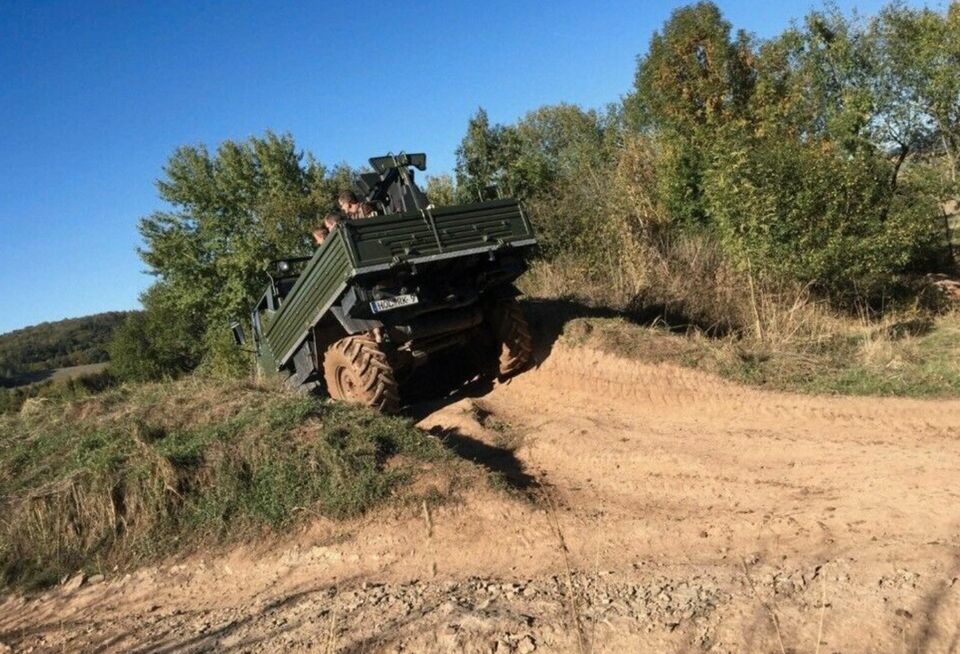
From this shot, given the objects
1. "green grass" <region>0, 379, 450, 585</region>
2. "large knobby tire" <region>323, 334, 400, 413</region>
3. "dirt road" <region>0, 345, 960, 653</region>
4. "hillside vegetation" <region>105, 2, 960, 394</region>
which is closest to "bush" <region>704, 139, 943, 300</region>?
"hillside vegetation" <region>105, 2, 960, 394</region>

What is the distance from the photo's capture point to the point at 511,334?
386 inches

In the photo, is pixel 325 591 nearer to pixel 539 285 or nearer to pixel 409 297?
pixel 409 297

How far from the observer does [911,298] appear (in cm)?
1384

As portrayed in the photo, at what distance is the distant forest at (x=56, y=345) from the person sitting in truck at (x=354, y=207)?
41484 millimetres

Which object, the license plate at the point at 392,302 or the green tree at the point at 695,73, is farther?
the green tree at the point at 695,73

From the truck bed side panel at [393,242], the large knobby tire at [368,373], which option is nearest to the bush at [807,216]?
the truck bed side panel at [393,242]

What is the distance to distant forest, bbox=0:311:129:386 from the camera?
186 ft

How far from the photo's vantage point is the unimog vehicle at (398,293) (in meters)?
8.14

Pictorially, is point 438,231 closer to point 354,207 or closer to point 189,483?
point 354,207

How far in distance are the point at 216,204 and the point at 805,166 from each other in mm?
23692

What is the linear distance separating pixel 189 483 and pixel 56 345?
7441 cm

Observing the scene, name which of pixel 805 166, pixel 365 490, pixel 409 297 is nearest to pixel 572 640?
pixel 365 490

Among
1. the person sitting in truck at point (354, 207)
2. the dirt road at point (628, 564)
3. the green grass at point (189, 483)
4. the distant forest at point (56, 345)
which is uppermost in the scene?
the distant forest at point (56, 345)

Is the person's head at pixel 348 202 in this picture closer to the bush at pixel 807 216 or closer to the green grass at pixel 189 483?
the green grass at pixel 189 483
